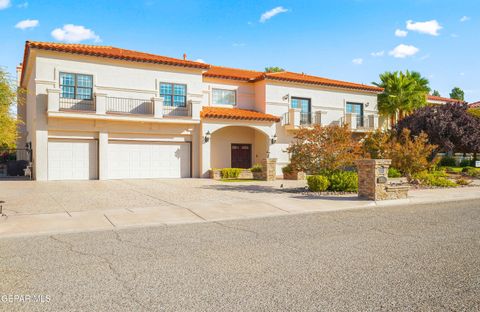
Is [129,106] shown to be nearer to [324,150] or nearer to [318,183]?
[324,150]

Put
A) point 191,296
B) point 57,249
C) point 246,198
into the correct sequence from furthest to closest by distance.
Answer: point 246,198 → point 57,249 → point 191,296

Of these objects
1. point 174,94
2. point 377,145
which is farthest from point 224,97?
point 377,145

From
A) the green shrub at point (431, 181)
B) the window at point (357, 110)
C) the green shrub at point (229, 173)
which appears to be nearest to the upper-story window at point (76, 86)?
the green shrub at point (229, 173)

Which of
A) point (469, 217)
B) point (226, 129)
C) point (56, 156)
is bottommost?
point (469, 217)

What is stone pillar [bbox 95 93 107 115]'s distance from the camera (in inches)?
824

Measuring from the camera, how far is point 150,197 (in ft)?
45.8

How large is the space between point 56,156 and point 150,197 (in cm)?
997

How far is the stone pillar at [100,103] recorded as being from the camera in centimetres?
2094

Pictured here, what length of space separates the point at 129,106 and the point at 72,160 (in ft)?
14.9

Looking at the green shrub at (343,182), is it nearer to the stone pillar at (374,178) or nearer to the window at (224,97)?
the stone pillar at (374,178)

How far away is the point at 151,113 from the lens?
902 inches

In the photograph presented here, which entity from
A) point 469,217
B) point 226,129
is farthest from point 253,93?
point 469,217

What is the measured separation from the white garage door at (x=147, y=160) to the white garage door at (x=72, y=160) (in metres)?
1.01

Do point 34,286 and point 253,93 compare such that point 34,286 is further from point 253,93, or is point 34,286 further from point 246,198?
point 253,93
